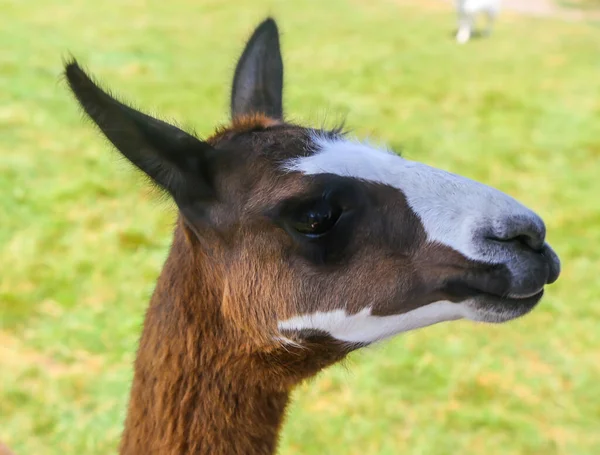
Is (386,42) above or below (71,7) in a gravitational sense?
below

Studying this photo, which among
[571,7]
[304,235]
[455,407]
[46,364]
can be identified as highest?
[304,235]

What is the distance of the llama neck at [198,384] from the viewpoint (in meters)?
1.98

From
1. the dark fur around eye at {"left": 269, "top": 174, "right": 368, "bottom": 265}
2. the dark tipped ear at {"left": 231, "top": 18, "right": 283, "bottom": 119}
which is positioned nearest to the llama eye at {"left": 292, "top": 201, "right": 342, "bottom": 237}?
the dark fur around eye at {"left": 269, "top": 174, "right": 368, "bottom": 265}

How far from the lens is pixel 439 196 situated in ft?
5.88

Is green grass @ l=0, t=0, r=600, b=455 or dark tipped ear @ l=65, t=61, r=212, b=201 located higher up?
dark tipped ear @ l=65, t=61, r=212, b=201

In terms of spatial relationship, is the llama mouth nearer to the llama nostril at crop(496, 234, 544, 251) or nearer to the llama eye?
the llama nostril at crop(496, 234, 544, 251)

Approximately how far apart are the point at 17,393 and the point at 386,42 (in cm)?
1019

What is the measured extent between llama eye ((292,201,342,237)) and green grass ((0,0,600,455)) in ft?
1.64

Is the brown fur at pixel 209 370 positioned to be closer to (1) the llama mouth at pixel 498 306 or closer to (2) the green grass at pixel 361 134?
(2) the green grass at pixel 361 134

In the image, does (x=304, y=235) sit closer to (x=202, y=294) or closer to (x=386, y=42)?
(x=202, y=294)

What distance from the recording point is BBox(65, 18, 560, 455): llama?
1.73 m

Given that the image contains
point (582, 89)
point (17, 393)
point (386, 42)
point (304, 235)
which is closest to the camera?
point (304, 235)

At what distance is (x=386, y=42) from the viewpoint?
41.0 feet

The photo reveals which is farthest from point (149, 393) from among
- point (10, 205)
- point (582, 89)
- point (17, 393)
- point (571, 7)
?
point (571, 7)
